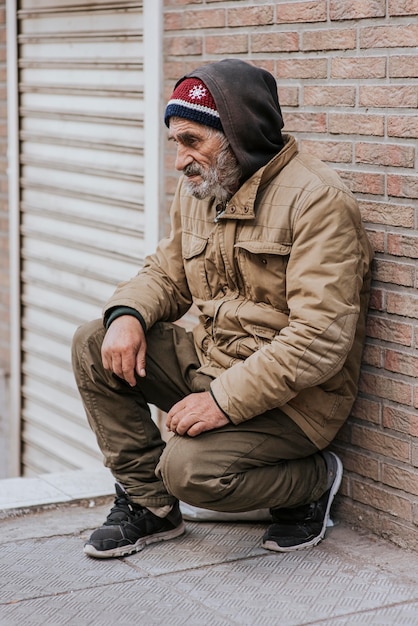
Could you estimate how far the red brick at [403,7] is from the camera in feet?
12.6

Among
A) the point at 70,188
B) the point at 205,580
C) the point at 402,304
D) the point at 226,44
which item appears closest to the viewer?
the point at 205,580

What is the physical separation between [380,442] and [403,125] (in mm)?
1171

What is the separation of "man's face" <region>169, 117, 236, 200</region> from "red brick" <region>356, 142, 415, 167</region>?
1.74 feet

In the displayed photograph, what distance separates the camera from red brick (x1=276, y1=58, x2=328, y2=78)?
4.30 meters

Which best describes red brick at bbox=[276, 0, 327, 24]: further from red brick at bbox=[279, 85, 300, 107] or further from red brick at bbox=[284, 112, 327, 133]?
red brick at bbox=[284, 112, 327, 133]

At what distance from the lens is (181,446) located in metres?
3.87

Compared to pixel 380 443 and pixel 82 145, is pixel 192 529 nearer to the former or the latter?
pixel 380 443

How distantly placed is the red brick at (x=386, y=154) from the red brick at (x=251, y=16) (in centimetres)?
78

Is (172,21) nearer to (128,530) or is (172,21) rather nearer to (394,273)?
(394,273)

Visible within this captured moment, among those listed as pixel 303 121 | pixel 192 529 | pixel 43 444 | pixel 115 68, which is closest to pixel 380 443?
pixel 192 529

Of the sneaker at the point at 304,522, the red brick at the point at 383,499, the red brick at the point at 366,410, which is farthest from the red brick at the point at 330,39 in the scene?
the red brick at the point at 383,499

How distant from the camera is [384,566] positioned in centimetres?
396

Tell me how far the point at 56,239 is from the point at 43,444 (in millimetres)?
1349

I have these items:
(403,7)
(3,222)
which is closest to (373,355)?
(403,7)
